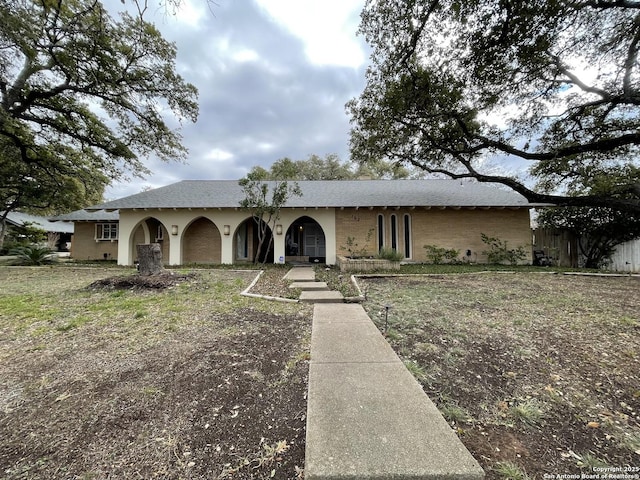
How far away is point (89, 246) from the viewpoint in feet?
48.4

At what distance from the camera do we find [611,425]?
73.8 inches

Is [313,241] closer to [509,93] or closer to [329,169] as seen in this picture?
[509,93]

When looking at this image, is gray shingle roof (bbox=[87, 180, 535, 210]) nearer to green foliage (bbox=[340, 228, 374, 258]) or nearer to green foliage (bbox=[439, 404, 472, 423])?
green foliage (bbox=[340, 228, 374, 258])

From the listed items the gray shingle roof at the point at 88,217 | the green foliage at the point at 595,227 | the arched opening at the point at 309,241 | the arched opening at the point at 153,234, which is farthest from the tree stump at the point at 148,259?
the green foliage at the point at 595,227

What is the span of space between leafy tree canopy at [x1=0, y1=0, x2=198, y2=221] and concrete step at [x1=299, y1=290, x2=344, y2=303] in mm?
10055

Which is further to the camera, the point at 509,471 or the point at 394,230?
the point at 394,230

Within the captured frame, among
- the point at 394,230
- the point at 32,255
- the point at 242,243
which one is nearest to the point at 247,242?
the point at 242,243

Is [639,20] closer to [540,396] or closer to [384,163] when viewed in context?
[540,396]

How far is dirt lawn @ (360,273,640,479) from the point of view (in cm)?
164

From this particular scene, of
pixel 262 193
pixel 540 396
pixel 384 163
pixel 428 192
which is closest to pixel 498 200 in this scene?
pixel 428 192

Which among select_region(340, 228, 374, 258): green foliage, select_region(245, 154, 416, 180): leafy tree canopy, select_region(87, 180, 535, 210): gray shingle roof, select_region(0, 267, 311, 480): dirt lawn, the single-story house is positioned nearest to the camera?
select_region(0, 267, 311, 480): dirt lawn

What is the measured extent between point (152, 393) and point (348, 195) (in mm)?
11448

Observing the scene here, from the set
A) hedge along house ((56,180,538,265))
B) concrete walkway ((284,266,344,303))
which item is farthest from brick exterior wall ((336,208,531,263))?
concrete walkway ((284,266,344,303))

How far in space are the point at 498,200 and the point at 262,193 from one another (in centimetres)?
1075
